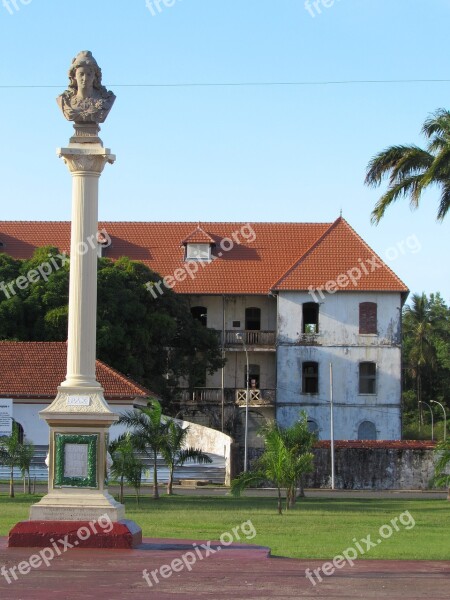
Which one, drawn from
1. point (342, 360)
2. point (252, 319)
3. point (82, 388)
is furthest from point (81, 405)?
point (252, 319)

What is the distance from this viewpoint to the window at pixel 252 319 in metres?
57.5

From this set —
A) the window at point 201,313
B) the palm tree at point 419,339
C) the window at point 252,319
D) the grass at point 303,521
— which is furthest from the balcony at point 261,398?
the grass at point 303,521

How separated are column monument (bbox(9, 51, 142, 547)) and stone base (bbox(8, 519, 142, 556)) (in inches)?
0.5

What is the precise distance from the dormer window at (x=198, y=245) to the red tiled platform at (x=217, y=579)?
44101 millimetres

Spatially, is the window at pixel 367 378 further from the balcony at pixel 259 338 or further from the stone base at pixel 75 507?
the stone base at pixel 75 507

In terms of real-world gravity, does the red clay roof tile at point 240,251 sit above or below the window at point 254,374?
above

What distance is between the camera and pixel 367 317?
5459 cm

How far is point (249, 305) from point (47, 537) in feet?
143

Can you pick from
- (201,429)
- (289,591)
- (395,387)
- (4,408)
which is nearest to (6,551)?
(289,591)

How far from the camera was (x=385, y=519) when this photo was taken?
22344mm

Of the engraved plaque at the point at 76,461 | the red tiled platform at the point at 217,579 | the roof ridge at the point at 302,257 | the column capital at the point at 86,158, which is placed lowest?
the red tiled platform at the point at 217,579

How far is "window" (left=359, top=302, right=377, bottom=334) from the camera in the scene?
5453 centimetres

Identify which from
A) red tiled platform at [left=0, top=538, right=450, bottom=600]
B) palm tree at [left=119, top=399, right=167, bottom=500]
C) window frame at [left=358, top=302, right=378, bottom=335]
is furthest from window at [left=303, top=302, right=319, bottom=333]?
red tiled platform at [left=0, top=538, right=450, bottom=600]

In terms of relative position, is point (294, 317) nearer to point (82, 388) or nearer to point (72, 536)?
point (82, 388)
